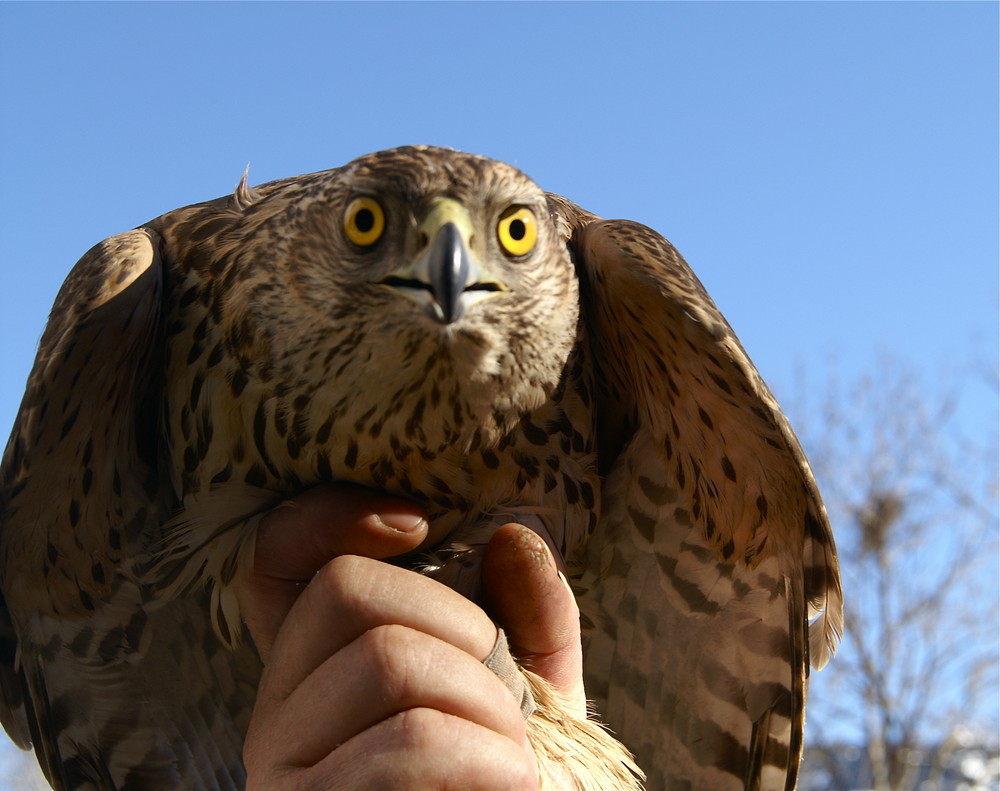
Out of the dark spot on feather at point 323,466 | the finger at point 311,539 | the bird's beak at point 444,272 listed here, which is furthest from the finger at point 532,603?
the bird's beak at point 444,272

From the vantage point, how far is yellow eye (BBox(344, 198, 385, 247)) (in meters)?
2.88

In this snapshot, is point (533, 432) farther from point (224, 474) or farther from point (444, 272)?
point (224, 474)

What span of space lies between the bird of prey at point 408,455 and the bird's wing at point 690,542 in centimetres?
1

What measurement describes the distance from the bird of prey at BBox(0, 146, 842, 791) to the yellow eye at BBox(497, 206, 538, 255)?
11mm

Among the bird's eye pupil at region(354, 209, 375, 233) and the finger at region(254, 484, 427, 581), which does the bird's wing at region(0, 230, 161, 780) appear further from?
the bird's eye pupil at region(354, 209, 375, 233)

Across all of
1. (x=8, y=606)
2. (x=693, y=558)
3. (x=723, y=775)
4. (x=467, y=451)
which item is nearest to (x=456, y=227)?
(x=467, y=451)

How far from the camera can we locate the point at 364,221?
2896mm

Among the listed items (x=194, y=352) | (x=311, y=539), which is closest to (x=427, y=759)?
(x=311, y=539)

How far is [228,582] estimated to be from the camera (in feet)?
10.7

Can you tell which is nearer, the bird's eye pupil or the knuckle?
the knuckle

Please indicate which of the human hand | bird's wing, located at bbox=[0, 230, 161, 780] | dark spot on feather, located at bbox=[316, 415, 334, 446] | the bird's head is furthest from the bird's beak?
bird's wing, located at bbox=[0, 230, 161, 780]

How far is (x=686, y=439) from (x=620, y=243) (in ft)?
2.46

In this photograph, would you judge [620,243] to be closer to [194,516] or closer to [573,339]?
[573,339]

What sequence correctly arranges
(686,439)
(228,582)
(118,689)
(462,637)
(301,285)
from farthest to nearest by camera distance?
(118,689) → (686,439) → (228,582) → (301,285) → (462,637)
